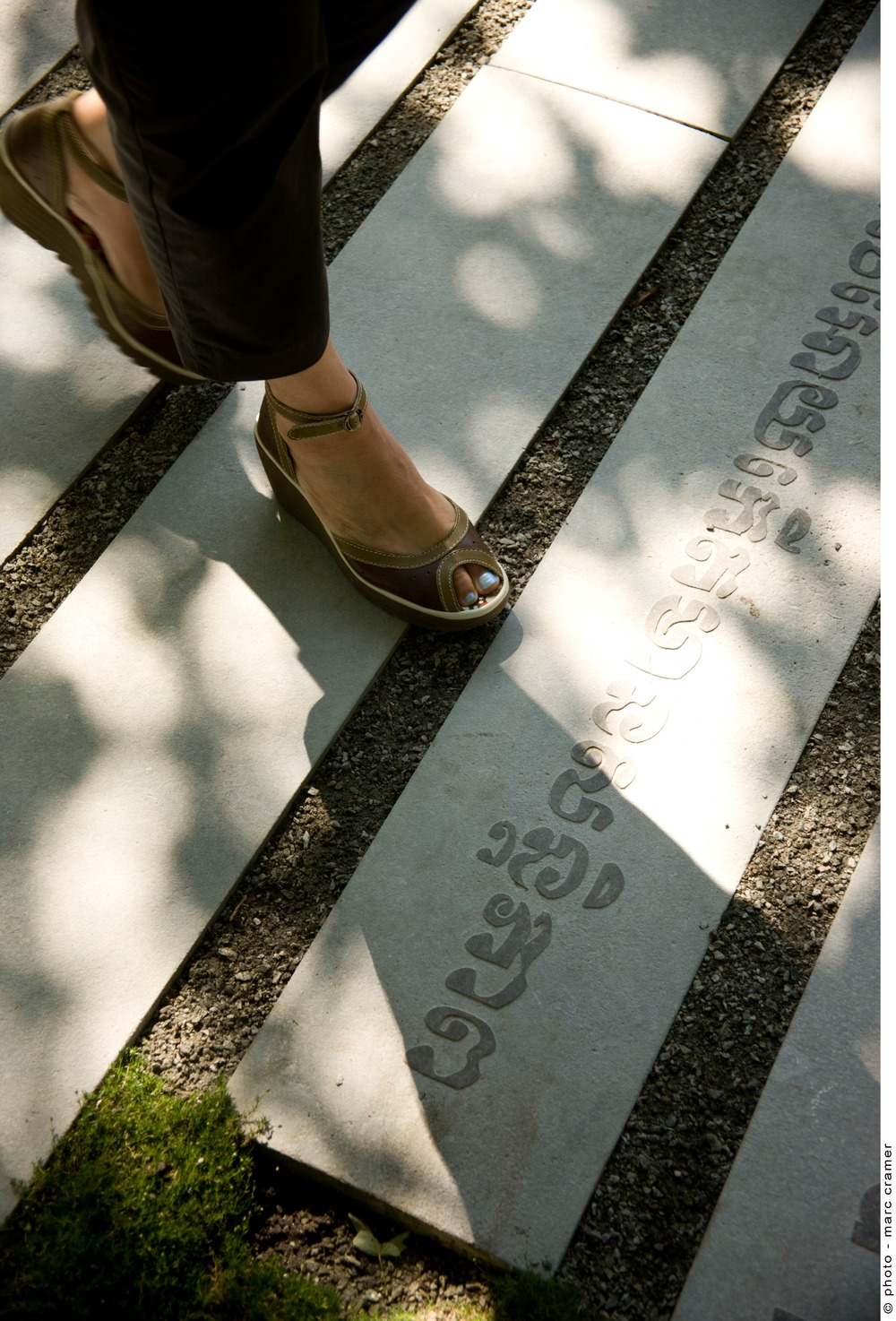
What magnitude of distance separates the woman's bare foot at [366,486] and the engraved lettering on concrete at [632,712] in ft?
0.84

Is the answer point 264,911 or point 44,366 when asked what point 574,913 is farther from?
point 44,366

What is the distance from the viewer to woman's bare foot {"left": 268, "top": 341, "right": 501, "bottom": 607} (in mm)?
1612

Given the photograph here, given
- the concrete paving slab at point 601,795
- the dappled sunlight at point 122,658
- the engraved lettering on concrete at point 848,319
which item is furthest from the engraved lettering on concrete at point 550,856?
the engraved lettering on concrete at point 848,319

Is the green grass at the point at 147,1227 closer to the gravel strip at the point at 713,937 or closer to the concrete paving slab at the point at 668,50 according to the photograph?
the gravel strip at the point at 713,937

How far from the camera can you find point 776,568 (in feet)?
5.96

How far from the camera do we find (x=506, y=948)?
1521 mm

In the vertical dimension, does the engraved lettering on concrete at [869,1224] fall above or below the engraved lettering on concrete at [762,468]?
below

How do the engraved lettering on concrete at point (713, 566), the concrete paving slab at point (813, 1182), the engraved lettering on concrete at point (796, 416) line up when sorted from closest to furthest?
the concrete paving slab at point (813, 1182), the engraved lettering on concrete at point (713, 566), the engraved lettering on concrete at point (796, 416)

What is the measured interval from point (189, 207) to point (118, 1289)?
1.28 m

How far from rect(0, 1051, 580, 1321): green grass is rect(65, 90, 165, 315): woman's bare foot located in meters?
1.22

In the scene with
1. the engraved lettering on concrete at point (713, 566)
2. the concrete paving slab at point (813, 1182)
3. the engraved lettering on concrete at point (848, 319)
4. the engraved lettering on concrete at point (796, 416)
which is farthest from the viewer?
the engraved lettering on concrete at point (848, 319)

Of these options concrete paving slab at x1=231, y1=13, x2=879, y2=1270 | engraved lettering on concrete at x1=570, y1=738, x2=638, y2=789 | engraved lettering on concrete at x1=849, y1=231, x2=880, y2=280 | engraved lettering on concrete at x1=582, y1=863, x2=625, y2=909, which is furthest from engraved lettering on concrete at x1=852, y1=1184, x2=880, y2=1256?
engraved lettering on concrete at x1=849, y1=231, x2=880, y2=280

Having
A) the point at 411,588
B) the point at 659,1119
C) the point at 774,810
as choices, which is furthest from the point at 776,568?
the point at 659,1119

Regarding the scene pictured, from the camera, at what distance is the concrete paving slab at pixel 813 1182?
Answer: 1.31 meters
